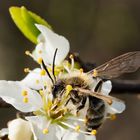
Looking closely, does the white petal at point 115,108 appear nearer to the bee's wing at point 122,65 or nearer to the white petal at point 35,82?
the bee's wing at point 122,65

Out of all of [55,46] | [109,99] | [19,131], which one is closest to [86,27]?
[55,46]

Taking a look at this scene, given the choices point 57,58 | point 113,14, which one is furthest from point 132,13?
point 57,58

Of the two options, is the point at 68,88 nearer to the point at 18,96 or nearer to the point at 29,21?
the point at 18,96

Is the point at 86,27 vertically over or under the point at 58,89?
over

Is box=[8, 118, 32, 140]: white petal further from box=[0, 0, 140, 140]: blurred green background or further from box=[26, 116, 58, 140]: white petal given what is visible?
box=[0, 0, 140, 140]: blurred green background

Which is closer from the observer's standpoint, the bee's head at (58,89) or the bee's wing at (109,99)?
the bee's wing at (109,99)

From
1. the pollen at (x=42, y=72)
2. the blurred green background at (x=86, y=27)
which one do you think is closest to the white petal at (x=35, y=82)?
the pollen at (x=42, y=72)

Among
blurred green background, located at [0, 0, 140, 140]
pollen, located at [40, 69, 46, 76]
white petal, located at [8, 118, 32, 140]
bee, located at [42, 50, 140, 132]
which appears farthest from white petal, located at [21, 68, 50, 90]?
blurred green background, located at [0, 0, 140, 140]
